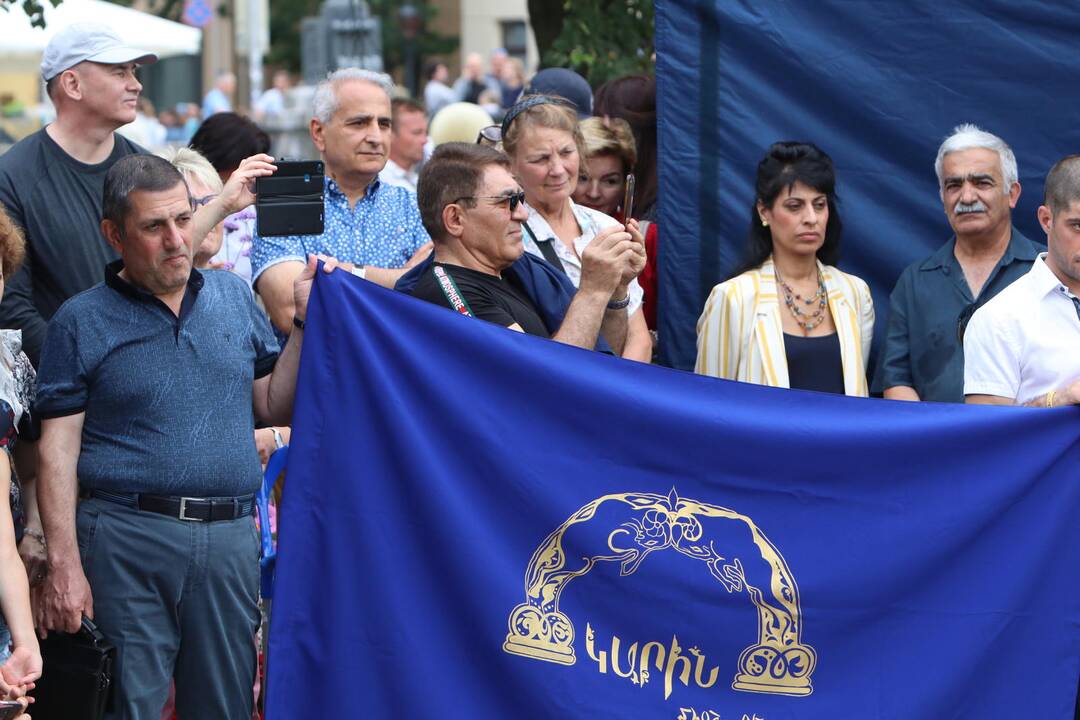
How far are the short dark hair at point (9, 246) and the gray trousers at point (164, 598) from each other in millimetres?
659

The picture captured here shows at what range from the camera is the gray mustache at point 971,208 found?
552 cm

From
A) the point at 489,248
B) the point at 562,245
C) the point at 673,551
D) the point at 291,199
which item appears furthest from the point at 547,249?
the point at 673,551

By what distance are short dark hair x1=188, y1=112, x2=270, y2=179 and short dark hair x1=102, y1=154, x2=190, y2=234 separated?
87.2 inches

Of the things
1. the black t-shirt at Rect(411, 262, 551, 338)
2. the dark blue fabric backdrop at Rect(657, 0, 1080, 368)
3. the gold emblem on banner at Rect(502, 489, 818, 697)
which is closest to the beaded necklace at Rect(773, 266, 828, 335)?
the dark blue fabric backdrop at Rect(657, 0, 1080, 368)

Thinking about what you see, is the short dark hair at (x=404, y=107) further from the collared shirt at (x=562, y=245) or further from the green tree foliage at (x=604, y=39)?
the collared shirt at (x=562, y=245)

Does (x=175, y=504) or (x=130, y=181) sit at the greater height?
(x=130, y=181)

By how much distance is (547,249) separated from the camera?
18.6ft

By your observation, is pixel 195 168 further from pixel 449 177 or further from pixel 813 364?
pixel 813 364

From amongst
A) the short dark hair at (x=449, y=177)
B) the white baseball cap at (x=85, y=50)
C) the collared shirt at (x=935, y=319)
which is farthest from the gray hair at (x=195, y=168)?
the collared shirt at (x=935, y=319)

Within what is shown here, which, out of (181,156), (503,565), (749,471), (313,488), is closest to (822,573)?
(749,471)

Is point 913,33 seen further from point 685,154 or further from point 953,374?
point 953,374

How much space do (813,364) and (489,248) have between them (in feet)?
4.35

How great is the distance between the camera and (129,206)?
4.42 m

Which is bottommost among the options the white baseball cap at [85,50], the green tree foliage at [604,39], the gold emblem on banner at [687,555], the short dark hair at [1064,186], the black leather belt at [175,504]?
the gold emblem on banner at [687,555]
